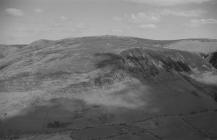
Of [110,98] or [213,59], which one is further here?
[213,59]

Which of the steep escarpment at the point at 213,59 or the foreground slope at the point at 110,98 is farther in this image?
the steep escarpment at the point at 213,59

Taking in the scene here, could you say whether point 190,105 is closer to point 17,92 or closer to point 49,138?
point 49,138

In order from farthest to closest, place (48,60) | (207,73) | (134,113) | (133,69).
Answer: (207,73), (48,60), (133,69), (134,113)

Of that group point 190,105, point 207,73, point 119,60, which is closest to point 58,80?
point 119,60

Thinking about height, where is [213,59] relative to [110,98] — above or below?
above

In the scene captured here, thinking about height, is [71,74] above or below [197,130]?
above

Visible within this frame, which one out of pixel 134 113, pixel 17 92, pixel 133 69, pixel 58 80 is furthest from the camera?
pixel 133 69

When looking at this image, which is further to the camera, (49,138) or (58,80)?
(58,80)

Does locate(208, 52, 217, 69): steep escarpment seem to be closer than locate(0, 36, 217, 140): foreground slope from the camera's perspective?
No
